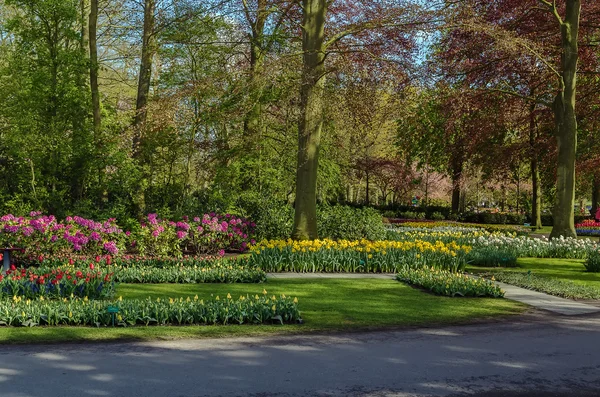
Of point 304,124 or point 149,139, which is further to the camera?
point 149,139

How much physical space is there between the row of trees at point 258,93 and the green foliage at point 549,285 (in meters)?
5.16

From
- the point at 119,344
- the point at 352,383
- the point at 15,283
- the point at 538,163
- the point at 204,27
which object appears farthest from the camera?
the point at 538,163

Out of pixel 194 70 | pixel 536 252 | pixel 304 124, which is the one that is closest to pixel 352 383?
pixel 304 124

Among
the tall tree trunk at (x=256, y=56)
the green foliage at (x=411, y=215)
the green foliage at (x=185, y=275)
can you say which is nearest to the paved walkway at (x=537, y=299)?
the green foliage at (x=185, y=275)

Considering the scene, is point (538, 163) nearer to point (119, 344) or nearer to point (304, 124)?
point (304, 124)

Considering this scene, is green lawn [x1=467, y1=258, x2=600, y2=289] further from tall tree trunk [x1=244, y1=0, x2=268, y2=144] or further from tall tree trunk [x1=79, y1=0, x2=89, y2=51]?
tall tree trunk [x1=79, y1=0, x2=89, y2=51]

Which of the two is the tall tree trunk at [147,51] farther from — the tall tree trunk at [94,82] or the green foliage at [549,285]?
the green foliage at [549,285]

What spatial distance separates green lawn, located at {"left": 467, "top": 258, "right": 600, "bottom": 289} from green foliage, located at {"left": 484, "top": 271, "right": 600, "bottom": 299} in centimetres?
53

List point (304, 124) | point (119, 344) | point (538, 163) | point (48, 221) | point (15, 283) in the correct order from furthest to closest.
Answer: point (538, 163), point (304, 124), point (48, 221), point (15, 283), point (119, 344)

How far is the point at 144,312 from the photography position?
23.4 ft

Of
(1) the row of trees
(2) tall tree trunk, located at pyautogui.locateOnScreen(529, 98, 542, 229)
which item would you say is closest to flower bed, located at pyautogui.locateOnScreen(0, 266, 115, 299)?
(1) the row of trees

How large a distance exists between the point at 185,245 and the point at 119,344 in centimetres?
908

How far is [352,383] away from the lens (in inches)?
205

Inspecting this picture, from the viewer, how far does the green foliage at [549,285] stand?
10156 millimetres
